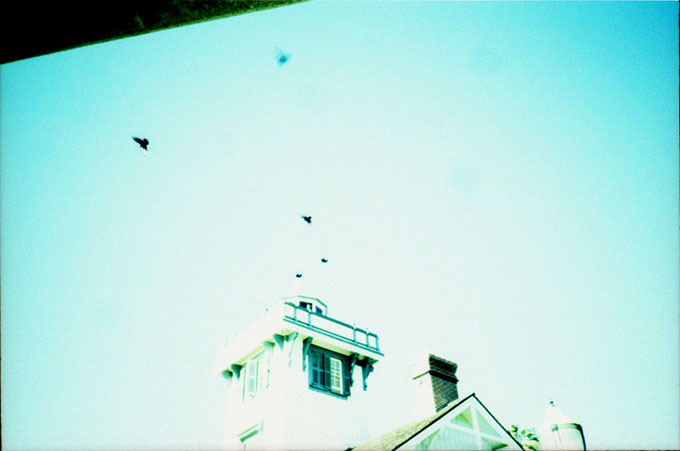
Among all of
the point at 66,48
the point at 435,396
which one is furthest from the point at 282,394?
the point at 66,48

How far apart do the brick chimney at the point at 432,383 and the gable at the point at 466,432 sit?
1.67 meters

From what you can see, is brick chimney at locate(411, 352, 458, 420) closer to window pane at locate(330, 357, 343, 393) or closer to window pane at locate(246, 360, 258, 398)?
window pane at locate(330, 357, 343, 393)

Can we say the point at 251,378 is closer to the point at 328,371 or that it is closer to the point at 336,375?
the point at 328,371

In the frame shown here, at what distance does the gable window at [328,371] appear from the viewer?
19.8 metres

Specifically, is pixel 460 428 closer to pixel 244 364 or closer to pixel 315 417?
pixel 315 417

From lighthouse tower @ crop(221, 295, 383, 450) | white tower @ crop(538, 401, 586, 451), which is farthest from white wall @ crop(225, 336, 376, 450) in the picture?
white tower @ crop(538, 401, 586, 451)

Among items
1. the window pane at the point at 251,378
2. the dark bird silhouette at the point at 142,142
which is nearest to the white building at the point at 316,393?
the window pane at the point at 251,378

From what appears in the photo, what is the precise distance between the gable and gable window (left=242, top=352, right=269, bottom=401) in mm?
9101

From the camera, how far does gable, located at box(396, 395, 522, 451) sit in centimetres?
1251

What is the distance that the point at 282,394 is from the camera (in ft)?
60.1

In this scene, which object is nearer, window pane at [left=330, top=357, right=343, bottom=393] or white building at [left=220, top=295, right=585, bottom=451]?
white building at [left=220, top=295, right=585, bottom=451]

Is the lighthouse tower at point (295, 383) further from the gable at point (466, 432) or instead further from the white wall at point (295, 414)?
the gable at point (466, 432)

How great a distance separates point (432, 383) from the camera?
52.6 ft

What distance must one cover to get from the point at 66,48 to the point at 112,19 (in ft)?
0.62
